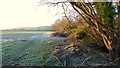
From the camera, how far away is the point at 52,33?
11922 mm

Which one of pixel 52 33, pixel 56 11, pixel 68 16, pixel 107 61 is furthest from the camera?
pixel 52 33

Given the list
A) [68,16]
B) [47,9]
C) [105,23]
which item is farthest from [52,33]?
[105,23]

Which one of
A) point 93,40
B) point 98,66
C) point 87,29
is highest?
point 87,29

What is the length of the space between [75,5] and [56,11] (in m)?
1.25

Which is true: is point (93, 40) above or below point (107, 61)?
above

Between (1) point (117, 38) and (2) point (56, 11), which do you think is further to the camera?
(2) point (56, 11)

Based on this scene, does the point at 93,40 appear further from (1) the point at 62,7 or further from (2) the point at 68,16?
(1) the point at 62,7

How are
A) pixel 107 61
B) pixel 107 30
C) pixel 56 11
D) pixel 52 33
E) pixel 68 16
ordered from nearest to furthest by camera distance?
pixel 107 30, pixel 107 61, pixel 56 11, pixel 68 16, pixel 52 33

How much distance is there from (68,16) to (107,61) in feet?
9.09

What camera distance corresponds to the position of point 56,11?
6203 mm

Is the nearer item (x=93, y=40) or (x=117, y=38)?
(x=117, y=38)

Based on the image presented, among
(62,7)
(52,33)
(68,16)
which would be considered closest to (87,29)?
(68,16)

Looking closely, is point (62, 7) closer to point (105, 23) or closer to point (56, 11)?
point (56, 11)

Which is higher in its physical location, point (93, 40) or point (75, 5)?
point (75, 5)
